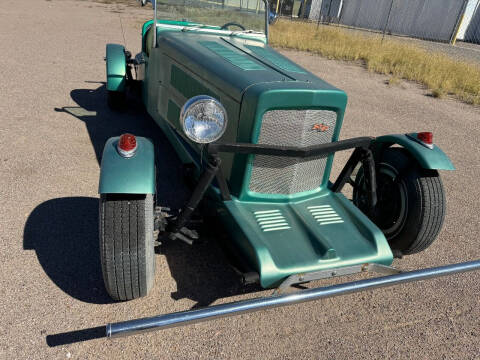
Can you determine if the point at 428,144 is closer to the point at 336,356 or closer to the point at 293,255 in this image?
the point at 293,255

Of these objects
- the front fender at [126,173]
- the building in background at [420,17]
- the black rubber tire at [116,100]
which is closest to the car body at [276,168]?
the front fender at [126,173]

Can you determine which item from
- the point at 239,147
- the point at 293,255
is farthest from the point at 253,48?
the point at 293,255

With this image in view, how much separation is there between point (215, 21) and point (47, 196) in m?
2.69

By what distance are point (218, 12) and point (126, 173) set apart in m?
2.95

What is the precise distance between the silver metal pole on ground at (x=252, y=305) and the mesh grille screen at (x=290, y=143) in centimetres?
98

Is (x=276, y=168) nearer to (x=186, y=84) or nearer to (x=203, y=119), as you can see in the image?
(x=203, y=119)

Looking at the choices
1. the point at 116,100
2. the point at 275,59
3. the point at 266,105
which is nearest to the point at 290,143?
the point at 266,105

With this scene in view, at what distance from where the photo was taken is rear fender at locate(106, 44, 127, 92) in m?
5.51

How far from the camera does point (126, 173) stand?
2.38 meters

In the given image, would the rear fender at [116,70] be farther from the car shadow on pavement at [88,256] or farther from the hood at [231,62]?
the car shadow on pavement at [88,256]

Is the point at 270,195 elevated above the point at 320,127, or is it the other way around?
the point at 320,127

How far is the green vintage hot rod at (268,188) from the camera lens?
2.36m

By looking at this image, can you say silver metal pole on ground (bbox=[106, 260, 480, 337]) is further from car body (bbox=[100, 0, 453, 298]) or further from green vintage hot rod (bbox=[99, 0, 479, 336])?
car body (bbox=[100, 0, 453, 298])

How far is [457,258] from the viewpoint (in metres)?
3.58
